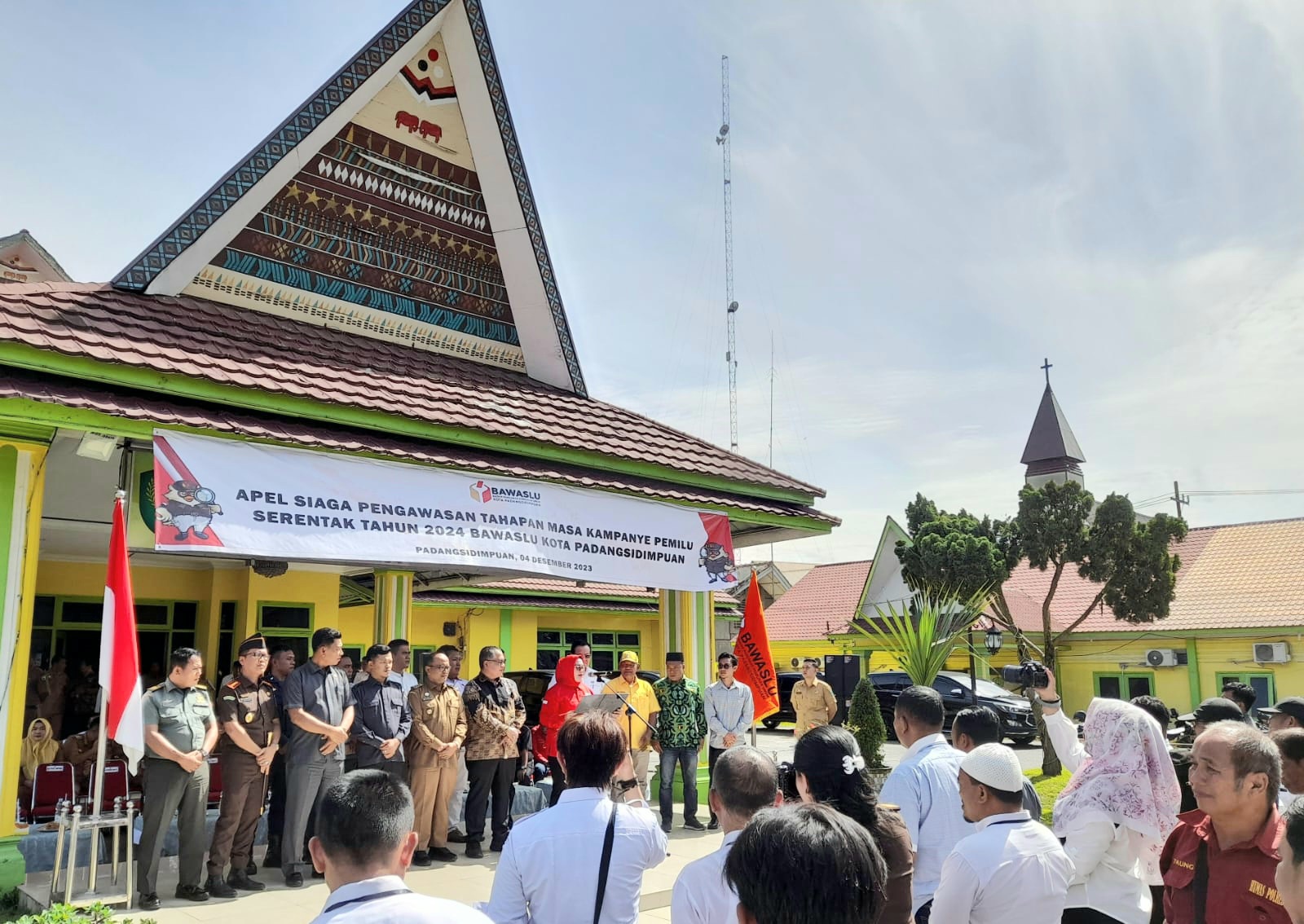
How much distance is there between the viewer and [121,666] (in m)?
6.17

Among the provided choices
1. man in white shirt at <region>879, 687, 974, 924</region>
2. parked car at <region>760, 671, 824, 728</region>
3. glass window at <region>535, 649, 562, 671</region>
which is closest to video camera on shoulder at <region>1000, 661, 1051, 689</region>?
man in white shirt at <region>879, 687, 974, 924</region>

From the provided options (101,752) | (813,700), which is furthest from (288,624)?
(813,700)

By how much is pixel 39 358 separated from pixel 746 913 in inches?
254

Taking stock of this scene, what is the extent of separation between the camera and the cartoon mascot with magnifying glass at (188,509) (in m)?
6.64

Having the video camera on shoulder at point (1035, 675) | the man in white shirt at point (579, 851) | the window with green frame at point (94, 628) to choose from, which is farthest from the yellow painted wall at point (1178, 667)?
the man in white shirt at point (579, 851)

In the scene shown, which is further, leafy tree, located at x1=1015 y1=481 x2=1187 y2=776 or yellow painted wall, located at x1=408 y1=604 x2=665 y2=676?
leafy tree, located at x1=1015 y1=481 x2=1187 y2=776

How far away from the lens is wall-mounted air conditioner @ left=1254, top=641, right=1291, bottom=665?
75.8 feet

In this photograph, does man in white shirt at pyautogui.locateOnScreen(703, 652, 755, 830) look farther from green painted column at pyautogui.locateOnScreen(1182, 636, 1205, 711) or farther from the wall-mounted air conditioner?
green painted column at pyautogui.locateOnScreen(1182, 636, 1205, 711)

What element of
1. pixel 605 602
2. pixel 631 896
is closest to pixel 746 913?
pixel 631 896

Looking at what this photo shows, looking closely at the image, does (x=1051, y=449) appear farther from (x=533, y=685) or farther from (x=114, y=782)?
(x=114, y=782)

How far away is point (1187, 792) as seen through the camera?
507cm

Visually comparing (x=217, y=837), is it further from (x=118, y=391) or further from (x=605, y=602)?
(x=605, y=602)

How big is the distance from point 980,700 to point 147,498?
1921 centimetres

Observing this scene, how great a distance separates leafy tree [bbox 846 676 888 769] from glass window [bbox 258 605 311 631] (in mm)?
7711
